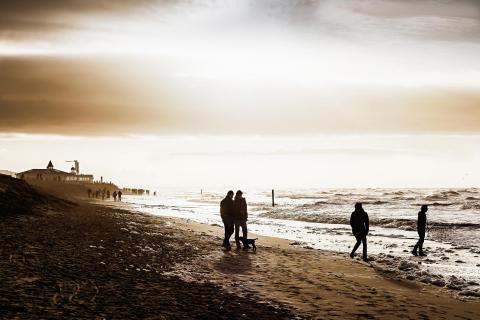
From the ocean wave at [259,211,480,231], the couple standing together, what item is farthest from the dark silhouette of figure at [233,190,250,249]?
the ocean wave at [259,211,480,231]

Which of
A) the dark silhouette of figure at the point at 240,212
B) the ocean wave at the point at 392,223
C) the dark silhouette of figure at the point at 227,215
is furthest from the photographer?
the ocean wave at the point at 392,223

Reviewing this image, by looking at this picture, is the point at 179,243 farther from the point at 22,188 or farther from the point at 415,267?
the point at 22,188

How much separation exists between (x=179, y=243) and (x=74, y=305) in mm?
10520

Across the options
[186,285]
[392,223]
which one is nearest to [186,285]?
[186,285]

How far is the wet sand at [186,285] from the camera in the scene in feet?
24.0

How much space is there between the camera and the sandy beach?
731 centimetres

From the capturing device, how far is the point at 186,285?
9.52m

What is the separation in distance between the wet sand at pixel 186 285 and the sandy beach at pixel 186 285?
21 millimetres

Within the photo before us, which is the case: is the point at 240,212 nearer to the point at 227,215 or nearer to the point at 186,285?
the point at 227,215

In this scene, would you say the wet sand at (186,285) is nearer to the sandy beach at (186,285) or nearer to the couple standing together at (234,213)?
the sandy beach at (186,285)

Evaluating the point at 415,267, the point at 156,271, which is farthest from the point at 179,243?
the point at 415,267

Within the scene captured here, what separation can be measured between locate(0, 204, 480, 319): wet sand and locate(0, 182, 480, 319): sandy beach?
0.02 m

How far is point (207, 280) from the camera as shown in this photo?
10383 mm

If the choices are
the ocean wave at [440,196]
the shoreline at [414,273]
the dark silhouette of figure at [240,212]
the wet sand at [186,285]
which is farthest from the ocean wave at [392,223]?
the ocean wave at [440,196]
